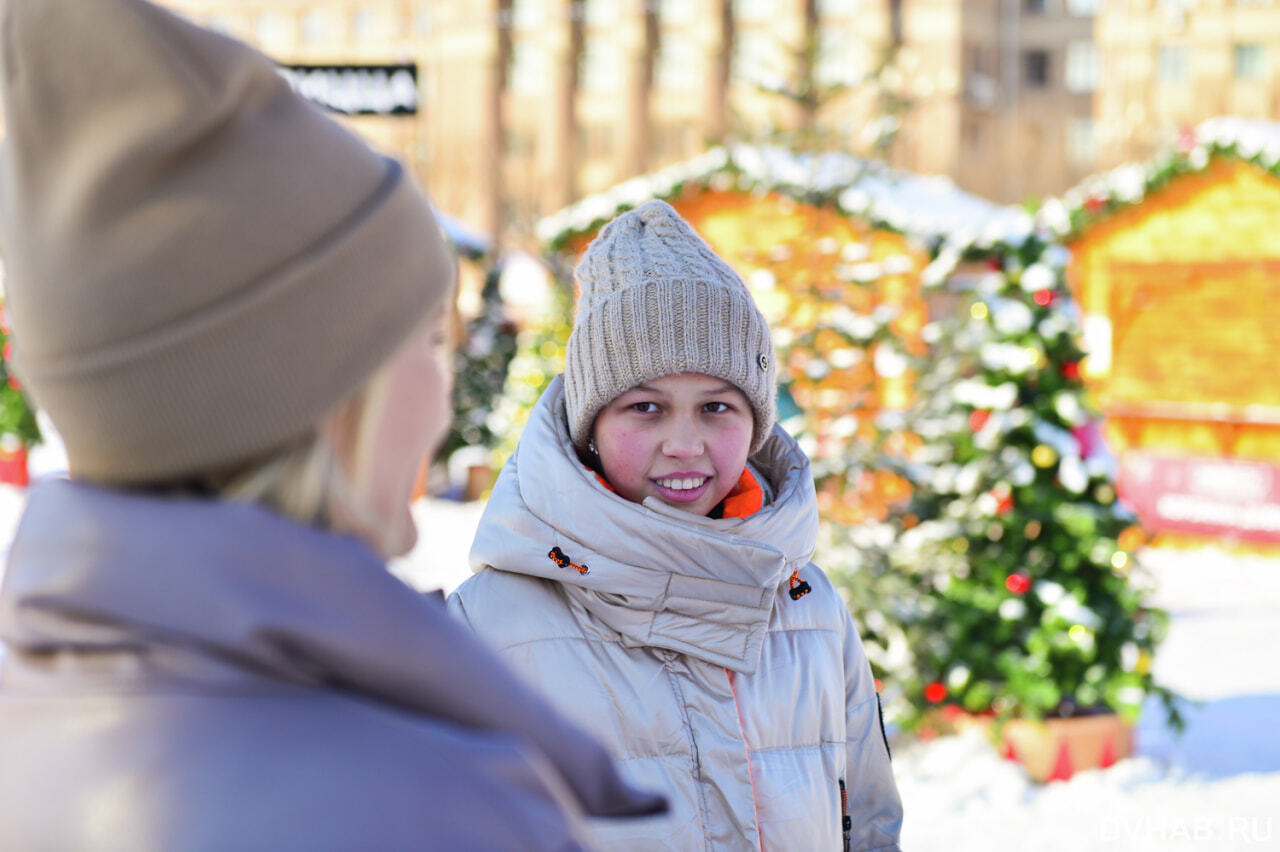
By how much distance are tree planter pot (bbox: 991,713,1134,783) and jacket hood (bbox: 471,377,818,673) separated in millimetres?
3765

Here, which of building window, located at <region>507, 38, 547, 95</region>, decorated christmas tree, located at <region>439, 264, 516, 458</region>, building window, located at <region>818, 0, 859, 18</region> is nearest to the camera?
decorated christmas tree, located at <region>439, 264, 516, 458</region>

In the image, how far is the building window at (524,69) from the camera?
55.0 meters

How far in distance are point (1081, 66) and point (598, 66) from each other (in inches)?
946

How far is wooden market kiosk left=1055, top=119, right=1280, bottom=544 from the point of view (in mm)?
10203

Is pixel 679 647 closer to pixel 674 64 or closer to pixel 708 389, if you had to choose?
pixel 708 389

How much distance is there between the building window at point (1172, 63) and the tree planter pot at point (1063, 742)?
50.8 metres

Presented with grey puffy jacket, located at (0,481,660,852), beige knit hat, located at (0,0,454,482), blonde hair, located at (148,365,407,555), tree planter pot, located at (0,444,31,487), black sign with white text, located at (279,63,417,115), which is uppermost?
black sign with white text, located at (279,63,417,115)

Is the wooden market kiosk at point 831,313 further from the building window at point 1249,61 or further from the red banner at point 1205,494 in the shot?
the building window at point 1249,61

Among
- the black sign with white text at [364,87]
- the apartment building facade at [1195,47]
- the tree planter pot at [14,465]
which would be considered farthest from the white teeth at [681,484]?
the apartment building facade at [1195,47]

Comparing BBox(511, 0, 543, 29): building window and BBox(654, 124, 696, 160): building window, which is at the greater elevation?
BBox(511, 0, 543, 29): building window

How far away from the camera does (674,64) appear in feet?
181

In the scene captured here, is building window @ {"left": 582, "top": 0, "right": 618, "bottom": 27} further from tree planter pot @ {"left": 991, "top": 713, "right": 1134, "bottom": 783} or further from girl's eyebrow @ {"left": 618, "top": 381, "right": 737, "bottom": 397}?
girl's eyebrow @ {"left": 618, "top": 381, "right": 737, "bottom": 397}

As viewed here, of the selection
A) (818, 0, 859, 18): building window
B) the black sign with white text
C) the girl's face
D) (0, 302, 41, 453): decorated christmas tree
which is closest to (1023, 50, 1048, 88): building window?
(818, 0, 859, 18): building window

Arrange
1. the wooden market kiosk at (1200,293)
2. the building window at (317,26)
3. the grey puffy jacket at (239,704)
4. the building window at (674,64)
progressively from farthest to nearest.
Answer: the building window at (317,26) → the building window at (674,64) → the wooden market kiosk at (1200,293) → the grey puffy jacket at (239,704)
